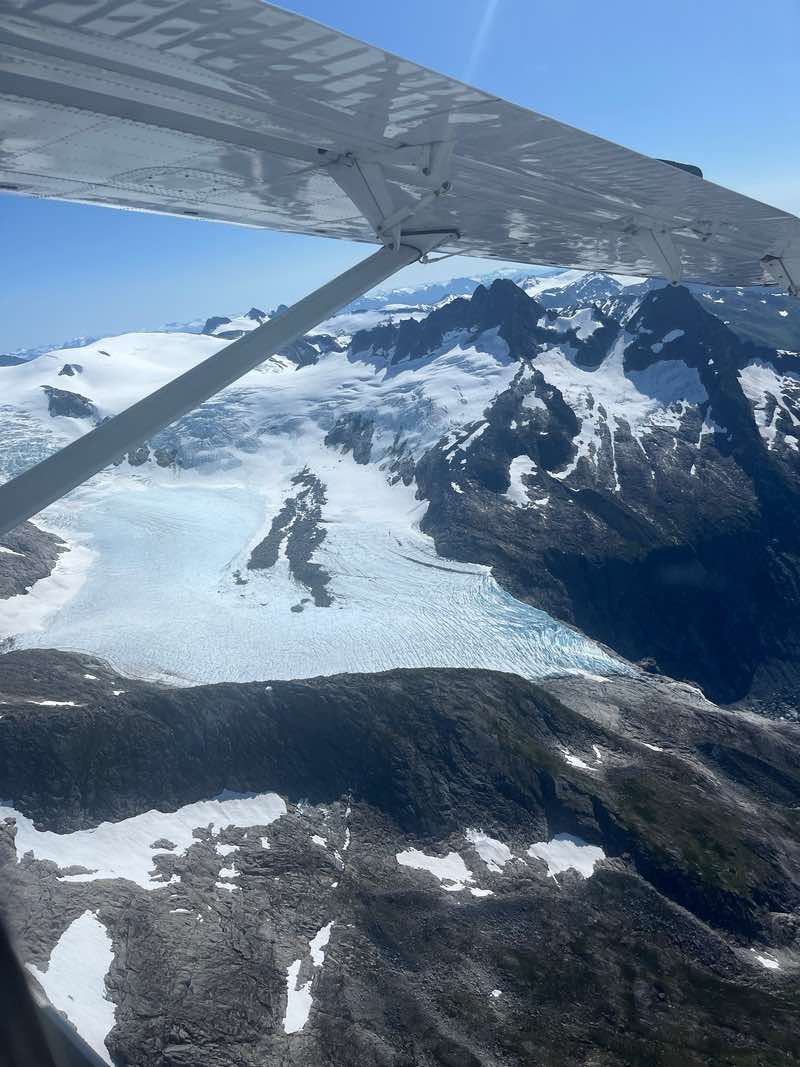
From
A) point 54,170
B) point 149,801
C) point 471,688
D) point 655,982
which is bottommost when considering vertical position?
point 149,801

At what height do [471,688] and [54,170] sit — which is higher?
[54,170]

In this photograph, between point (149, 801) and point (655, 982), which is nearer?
point (655, 982)

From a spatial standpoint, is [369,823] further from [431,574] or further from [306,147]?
[306,147]

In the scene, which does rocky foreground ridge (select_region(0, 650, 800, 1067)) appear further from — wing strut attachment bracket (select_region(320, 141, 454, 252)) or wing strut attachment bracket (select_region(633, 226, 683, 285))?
wing strut attachment bracket (select_region(320, 141, 454, 252))

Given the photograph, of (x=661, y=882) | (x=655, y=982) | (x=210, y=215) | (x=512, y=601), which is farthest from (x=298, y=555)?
(x=210, y=215)

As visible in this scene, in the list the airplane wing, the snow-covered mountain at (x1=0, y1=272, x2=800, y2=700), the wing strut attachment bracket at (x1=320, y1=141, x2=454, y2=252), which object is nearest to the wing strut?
the wing strut attachment bracket at (x1=320, y1=141, x2=454, y2=252)

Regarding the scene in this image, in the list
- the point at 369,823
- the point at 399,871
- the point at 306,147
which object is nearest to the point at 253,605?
the point at 369,823

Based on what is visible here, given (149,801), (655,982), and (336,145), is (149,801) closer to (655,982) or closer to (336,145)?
(655,982)

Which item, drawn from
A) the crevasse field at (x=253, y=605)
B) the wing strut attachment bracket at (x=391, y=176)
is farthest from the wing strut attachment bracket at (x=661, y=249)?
the crevasse field at (x=253, y=605)

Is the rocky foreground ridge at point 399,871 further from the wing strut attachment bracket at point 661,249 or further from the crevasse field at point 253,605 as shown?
the wing strut attachment bracket at point 661,249
